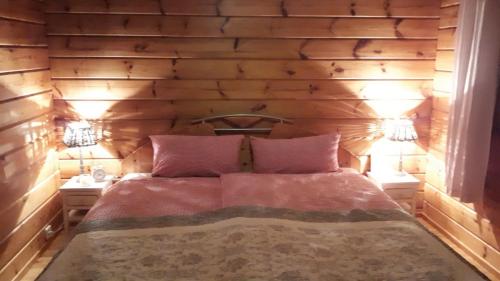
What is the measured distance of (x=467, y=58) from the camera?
2.53 m

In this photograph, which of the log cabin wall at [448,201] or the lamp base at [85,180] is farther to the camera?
the lamp base at [85,180]

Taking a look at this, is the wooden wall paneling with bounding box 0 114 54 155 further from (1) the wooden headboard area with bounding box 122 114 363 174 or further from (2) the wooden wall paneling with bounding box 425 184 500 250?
(2) the wooden wall paneling with bounding box 425 184 500 250

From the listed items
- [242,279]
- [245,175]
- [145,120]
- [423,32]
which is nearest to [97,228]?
[242,279]

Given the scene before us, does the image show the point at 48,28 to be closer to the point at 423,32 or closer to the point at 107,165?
the point at 107,165

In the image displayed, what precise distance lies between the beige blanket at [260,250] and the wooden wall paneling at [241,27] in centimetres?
157

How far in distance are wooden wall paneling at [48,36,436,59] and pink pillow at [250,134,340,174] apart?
698 millimetres

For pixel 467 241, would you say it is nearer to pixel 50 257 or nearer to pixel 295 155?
pixel 295 155

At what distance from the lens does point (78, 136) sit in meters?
2.92

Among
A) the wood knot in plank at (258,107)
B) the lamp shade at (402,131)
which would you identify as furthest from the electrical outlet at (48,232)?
the lamp shade at (402,131)

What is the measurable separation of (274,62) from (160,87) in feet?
3.09

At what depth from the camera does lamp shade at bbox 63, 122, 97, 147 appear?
2900 millimetres

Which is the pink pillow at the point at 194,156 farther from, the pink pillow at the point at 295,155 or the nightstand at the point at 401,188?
the nightstand at the point at 401,188

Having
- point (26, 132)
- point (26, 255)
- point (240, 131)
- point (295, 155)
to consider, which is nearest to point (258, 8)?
A: point (240, 131)

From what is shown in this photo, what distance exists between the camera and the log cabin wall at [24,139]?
241 cm
